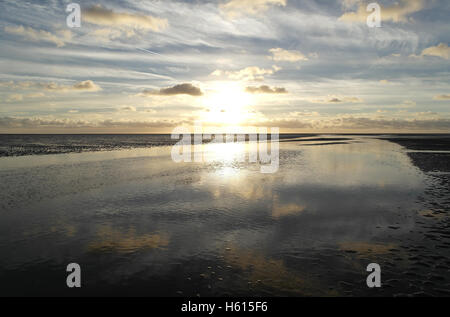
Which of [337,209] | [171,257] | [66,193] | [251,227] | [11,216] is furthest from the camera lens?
[66,193]

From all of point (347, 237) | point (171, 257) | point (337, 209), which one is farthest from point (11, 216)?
point (337, 209)

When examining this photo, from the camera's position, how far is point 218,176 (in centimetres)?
3072

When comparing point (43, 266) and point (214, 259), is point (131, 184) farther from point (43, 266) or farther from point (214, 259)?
point (214, 259)

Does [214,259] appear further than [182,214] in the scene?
No

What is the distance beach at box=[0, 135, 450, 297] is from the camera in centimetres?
894

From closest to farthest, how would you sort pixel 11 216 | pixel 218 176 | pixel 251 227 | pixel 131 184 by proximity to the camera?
1. pixel 251 227
2. pixel 11 216
3. pixel 131 184
4. pixel 218 176

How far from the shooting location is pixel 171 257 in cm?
1081

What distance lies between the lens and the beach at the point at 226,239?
8.94 meters

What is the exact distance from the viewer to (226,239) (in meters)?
12.5

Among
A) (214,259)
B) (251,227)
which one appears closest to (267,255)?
(214,259)
